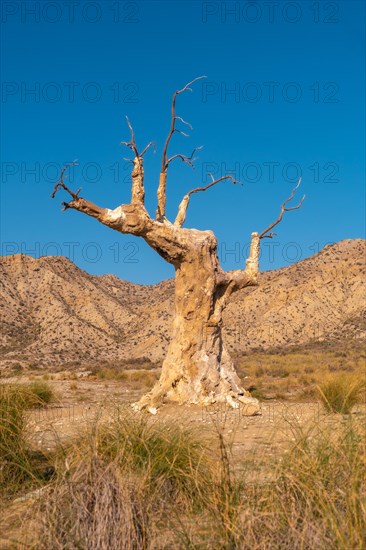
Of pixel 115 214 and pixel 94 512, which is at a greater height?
pixel 115 214

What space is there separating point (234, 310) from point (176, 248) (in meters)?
47.3

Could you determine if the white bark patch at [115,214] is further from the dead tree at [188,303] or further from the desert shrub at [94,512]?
the desert shrub at [94,512]

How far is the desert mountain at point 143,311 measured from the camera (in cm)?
5206

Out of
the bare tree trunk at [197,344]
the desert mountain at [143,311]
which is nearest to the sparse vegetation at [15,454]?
the bare tree trunk at [197,344]

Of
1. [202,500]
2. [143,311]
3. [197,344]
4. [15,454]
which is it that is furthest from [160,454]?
[143,311]

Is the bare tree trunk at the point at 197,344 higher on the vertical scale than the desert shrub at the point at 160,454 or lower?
higher

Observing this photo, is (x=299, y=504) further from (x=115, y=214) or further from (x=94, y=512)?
(x=115, y=214)

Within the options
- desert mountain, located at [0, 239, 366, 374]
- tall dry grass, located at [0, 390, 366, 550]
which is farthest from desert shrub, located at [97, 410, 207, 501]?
desert mountain, located at [0, 239, 366, 374]

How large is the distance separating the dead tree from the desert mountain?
1188 inches

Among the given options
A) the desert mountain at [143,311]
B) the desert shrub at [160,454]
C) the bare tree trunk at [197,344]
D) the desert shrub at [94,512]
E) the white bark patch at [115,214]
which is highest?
the desert mountain at [143,311]

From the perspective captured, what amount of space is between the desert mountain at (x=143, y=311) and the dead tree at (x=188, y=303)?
3018cm

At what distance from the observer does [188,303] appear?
584 inches

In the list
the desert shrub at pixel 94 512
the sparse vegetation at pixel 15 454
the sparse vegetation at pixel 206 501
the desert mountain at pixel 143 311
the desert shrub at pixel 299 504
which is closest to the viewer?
the desert shrub at pixel 299 504

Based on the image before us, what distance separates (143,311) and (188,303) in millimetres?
50041
